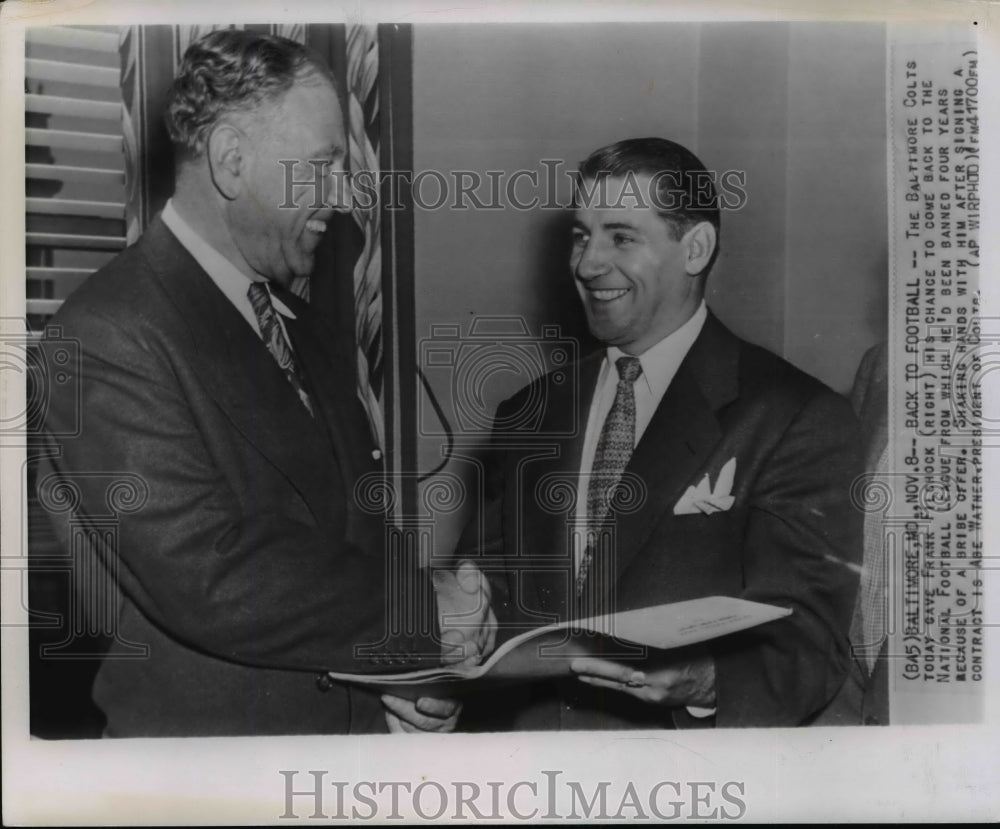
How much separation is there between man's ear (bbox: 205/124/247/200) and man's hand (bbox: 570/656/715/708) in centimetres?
136

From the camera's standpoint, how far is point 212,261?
8.54 feet

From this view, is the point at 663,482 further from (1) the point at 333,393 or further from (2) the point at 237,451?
(2) the point at 237,451

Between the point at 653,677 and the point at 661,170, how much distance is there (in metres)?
1.19

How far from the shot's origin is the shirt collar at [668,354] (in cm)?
264

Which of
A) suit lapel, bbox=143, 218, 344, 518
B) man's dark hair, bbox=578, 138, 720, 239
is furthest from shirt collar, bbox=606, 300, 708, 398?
suit lapel, bbox=143, 218, 344, 518

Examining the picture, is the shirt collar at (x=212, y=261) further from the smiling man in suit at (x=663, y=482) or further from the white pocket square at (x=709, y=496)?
the white pocket square at (x=709, y=496)

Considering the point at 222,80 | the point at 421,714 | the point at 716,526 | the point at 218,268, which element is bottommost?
the point at 421,714

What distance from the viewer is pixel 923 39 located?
2.70 m

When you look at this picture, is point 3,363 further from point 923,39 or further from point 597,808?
point 923,39

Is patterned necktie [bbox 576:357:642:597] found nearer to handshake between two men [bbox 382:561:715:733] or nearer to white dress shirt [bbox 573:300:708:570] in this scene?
white dress shirt [bbox 573:300:708:570]

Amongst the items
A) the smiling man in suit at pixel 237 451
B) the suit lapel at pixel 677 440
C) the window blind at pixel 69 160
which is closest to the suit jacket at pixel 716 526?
the suit lapel at pixel 677 440

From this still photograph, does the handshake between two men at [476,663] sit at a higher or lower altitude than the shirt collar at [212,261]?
lower

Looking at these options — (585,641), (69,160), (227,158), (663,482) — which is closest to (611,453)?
(663,482)

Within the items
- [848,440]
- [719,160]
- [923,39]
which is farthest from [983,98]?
[848,440]
